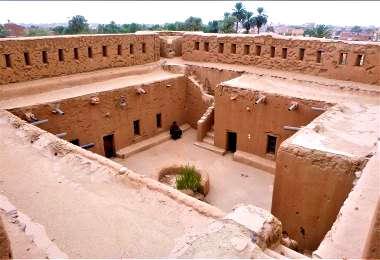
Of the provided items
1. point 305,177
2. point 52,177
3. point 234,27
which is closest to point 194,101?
point 305,177

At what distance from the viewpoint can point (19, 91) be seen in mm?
14273

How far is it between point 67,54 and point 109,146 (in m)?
5.00

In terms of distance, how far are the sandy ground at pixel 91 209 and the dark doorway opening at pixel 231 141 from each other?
29.5ft

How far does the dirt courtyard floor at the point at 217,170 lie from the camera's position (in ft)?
41.2

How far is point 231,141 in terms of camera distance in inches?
645

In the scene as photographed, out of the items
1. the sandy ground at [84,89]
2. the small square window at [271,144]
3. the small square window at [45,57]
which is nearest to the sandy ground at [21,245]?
the sandy ground at [84,89]

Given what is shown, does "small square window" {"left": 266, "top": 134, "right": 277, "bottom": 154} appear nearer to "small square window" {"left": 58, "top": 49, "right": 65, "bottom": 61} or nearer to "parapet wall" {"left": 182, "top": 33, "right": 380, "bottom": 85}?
"parapet wall" {"left": 182, "top": 33, "right": 380, "bottom": 85}

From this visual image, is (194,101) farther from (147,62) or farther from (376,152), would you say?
(376,152)

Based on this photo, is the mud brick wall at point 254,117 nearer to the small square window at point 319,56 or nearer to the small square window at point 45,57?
the small square window at point 319,56

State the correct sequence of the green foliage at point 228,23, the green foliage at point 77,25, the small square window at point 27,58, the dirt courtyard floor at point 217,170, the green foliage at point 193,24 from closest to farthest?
the dirt courtyard floor at point 217,170, the small square window at point 27,58, the green foliage at point 228,23, the green foliage at point 193,24, the green foliage at point 77,25

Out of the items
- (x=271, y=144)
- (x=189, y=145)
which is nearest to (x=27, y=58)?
(x=189, y=145)

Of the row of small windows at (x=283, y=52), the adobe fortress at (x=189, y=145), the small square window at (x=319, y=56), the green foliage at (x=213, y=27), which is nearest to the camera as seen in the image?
the adobe fortress at (x=189, y=145)

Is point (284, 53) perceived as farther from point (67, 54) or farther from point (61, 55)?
point (61, 55)

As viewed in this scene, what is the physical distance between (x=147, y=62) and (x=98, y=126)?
6.69 m
